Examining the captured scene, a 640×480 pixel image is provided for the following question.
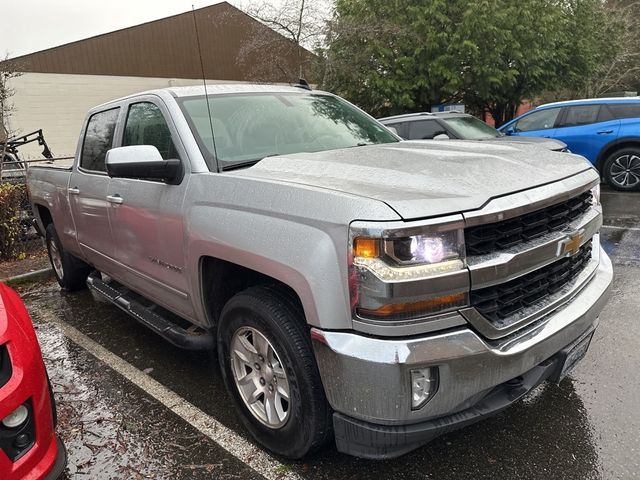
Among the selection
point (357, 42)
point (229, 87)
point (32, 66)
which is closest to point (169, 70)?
point (32, 66)

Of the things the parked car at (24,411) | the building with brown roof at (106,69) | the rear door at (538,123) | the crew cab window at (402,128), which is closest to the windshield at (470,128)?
the crew cab window at (402,128)

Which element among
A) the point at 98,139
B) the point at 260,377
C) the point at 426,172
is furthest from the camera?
the point at 98,139

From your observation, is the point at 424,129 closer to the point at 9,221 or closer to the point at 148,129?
the point at 148,129

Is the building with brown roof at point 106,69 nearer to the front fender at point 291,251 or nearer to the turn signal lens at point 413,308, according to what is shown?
the front fender at point 291,251

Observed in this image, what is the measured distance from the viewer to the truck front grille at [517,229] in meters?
2.00

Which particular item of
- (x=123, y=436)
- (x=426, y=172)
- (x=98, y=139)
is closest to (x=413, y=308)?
(x=426, y=172)

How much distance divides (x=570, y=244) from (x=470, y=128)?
7.28 metres

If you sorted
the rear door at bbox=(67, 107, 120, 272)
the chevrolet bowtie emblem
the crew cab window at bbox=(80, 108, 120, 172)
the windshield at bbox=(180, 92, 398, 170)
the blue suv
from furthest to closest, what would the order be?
the blue suv < the crew cab window at bbox=(80, 108, 120, 172) < the rear door at bbox=(67, 107, 120, 272) < the windshield at bbox=(180, 92, 398, 170) < the chevrolet bowtie emblem

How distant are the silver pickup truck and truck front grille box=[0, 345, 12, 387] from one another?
3.20ft

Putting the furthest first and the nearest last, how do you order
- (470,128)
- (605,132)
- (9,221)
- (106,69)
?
(106,69)
(605,132)
(470,128)
(9,221)

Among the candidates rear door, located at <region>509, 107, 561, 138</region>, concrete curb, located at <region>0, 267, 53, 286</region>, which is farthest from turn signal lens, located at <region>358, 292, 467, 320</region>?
rear door, located at <region>509, 107, 561, 138</region>

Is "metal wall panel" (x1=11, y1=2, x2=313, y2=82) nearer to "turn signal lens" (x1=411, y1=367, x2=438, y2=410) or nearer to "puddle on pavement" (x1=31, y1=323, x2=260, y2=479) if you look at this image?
"puddle on pavement" (x1=31, y1=323, x2=260, y2=479)

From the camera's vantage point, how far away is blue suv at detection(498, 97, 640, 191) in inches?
365

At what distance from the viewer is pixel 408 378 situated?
1868 millimetres
